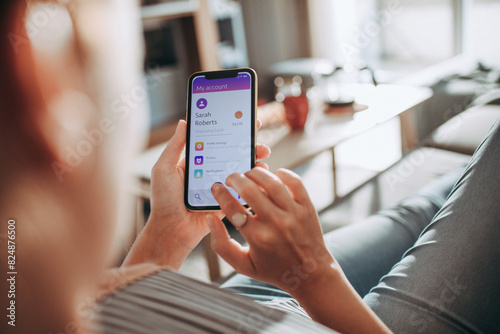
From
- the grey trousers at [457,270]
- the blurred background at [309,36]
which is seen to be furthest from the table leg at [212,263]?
the blurred background at [309,36]

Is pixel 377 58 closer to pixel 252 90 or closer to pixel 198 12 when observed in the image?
pixel 198 12

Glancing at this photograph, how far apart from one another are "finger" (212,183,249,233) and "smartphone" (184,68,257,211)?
0.17 metres

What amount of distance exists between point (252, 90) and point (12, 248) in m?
0.53

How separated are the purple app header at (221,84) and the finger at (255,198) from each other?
0.35 meters

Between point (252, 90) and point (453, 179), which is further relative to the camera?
point (453, 179)

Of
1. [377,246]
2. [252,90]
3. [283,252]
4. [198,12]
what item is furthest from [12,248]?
[198,12]

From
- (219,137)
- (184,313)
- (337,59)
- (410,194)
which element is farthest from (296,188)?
(337,59)

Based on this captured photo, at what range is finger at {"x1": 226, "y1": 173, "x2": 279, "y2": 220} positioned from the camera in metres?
0.48

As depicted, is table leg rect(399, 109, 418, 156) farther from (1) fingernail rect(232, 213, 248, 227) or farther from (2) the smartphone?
(1) fingernail rect(232, 213, 248, 227)

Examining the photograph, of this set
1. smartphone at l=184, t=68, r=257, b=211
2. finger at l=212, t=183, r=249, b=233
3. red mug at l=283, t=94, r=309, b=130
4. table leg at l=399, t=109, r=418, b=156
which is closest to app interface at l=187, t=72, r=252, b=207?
smartphone at l=184, t=68, r=257, b=211

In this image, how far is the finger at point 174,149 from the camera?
30.1 inches

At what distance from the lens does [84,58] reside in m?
0.38

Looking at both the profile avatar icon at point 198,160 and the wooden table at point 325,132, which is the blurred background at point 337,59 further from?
the profile avatar icon at point 198,160

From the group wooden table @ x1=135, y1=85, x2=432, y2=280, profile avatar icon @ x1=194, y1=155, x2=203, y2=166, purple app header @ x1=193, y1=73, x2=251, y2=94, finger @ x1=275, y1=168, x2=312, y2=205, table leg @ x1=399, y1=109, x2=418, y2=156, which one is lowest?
table leg @ x1=399, y1=109, x2=418, y2=156
